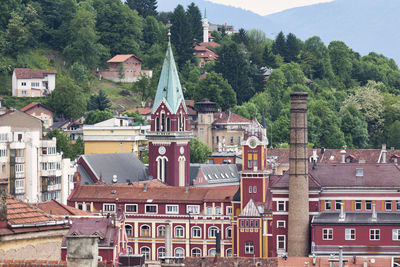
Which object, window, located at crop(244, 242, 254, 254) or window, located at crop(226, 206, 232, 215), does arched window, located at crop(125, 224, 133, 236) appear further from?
window, located at crop(244, 242, 254, 254)

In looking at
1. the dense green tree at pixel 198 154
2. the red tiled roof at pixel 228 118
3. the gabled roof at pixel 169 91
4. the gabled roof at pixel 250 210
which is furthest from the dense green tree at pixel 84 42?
the gabled roof at pixel 250 210

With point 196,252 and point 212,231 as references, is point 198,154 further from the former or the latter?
point 196,252

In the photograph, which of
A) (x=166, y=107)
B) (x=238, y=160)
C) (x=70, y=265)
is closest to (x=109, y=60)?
(x=238, y=160)

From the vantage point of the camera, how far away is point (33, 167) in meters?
109

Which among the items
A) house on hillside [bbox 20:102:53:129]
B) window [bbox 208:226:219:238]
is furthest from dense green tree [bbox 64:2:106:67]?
window [bbox 208:226:219:238]

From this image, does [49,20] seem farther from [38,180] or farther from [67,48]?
[38,180]

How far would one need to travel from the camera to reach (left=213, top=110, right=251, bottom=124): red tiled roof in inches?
6565

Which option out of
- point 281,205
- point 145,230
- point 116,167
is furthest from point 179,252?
point 116,167

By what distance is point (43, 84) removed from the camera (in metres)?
166

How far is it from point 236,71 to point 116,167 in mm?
69629

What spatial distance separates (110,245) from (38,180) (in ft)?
121

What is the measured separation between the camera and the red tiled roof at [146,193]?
107875 millimetres

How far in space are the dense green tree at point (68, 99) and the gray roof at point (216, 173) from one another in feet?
107

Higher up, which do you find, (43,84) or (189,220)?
(43,84)
